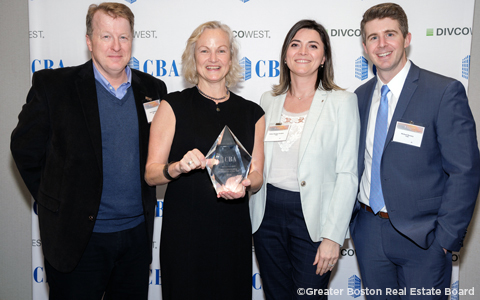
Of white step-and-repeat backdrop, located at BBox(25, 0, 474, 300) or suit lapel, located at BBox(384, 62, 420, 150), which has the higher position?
white step-and-repeat backdrop, located at BBox(25, 0, 474, 300)

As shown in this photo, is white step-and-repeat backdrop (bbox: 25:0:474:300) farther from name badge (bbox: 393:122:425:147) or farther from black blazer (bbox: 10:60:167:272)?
black blazer (bbox: 10:60:167:272)

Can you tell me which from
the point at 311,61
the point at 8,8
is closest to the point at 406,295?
the point at 311,61

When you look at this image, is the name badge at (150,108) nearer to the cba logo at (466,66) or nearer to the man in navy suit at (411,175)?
the man in navy suit at (411,175)

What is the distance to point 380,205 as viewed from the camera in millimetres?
2080

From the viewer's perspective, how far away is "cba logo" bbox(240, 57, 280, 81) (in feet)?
11.0

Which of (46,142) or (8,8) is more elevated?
(8,8)

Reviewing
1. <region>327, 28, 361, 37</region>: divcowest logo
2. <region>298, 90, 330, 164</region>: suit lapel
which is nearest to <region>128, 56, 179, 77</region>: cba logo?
<region>327, 28, 361, 37</region>: divcowest logo

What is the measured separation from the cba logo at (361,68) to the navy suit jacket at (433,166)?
1.23 metres

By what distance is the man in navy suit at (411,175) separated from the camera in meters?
1.92

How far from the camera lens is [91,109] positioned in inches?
77.4

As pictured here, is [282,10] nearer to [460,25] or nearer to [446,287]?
[460,25]

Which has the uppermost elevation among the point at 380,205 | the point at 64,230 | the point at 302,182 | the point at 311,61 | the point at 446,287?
the point at 311,61

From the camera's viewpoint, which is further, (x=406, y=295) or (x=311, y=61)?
(x=311, y=61)

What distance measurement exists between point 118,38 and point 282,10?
1.79m
